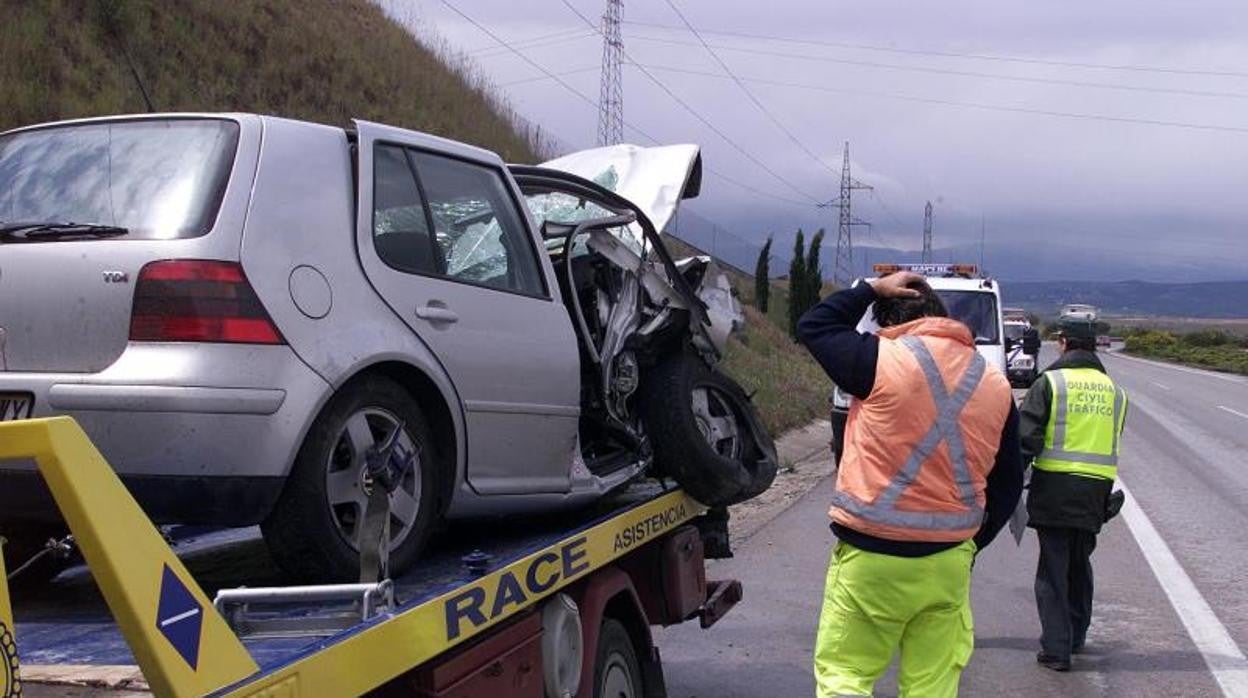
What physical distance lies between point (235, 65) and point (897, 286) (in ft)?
52.6

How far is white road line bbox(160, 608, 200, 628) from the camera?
2.39m

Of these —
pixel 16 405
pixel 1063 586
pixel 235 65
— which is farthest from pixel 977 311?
pixel 16 405

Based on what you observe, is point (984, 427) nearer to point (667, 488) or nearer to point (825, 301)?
point (825, 301)

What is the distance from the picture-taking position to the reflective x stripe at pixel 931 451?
13.2ft

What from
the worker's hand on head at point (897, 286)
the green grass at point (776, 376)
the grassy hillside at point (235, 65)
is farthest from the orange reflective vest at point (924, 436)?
the green grass at point (776, 376)

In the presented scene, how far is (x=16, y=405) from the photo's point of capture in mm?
3400

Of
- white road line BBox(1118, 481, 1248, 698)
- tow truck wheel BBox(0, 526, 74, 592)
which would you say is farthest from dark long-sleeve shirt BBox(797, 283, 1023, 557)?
white road line BBox(1118, 481, 1248, 698)

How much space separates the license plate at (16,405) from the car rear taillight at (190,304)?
32 cm

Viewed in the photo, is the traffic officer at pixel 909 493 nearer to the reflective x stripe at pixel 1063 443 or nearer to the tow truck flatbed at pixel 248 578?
the tow truck flatbed at pixel 248 578

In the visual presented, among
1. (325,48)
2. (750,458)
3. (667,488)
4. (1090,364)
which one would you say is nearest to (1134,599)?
(1090,364)

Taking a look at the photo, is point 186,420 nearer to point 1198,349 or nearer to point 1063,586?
point 1063,586

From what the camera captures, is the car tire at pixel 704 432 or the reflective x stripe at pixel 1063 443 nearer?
the car tire at pixel 704 432

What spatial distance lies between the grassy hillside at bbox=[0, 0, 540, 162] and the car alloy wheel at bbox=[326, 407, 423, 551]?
630cm

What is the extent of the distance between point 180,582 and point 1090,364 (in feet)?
19.1
